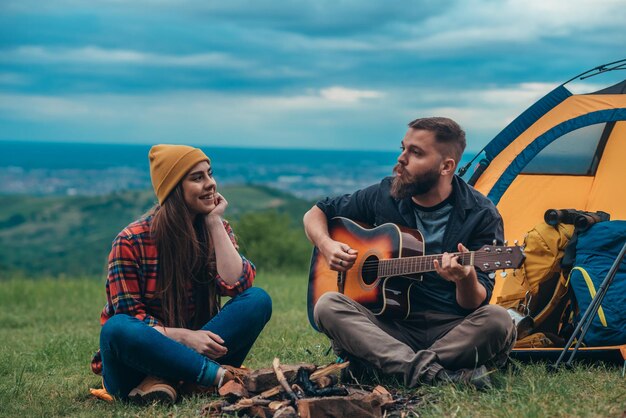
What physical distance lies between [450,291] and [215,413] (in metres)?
1.54

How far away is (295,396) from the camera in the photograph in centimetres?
414

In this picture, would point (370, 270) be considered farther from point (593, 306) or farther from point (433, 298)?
point (593, 306)

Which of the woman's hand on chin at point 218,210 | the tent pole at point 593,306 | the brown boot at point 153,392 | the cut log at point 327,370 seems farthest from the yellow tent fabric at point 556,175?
the brown boot at point 153,392

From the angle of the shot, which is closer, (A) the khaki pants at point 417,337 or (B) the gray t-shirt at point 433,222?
(A) the khaki pants at point 417,337

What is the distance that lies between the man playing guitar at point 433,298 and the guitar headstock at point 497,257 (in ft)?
0.29

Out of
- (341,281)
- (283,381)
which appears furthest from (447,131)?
(283,381)

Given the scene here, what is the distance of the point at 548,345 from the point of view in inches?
216

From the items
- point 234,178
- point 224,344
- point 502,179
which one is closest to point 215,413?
point 224,344

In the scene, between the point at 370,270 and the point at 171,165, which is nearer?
the point at 171,165

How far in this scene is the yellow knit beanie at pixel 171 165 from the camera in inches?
185

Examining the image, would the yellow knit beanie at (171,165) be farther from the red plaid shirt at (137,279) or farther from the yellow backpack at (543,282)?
the yellow backpack at (543,282)

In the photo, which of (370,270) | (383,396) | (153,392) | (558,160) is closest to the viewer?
(383,396)

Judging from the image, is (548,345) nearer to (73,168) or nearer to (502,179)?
(502,179)

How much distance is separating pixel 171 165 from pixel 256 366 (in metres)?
1.72
